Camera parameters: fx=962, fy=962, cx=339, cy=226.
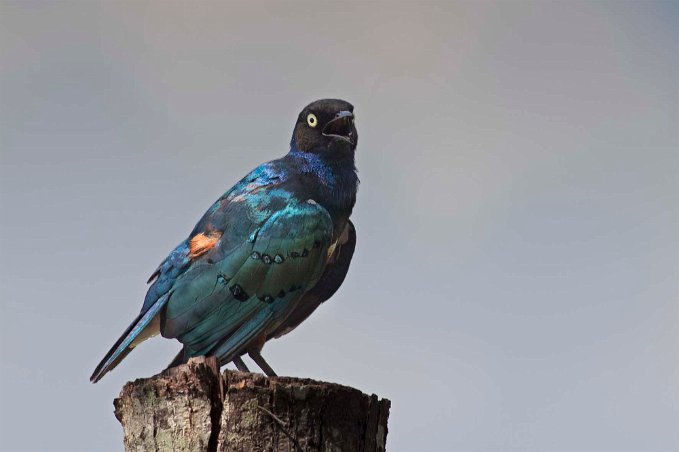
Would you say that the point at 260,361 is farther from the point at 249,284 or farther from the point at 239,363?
the point at 249,284

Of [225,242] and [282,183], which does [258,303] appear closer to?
[225,242]

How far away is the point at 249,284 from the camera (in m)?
8.34

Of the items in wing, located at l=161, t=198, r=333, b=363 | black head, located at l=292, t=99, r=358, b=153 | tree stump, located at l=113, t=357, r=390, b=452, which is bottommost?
tree stump, located at l=113, t=357, r=390, b=452

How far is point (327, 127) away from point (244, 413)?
4.32m

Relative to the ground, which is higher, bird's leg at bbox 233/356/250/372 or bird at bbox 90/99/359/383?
bird at bbox 90/99/359/383

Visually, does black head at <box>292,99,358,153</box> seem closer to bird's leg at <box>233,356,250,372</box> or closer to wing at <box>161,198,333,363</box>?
wing at <box>161,198,333,363</box>

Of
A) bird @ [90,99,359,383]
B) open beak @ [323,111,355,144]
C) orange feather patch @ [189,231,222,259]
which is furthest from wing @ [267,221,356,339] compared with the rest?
orange feather patch @ [189,231,222,259]

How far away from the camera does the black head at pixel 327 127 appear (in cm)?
927

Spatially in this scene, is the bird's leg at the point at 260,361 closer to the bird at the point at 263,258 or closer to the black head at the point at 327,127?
the bird at the point at 263,258

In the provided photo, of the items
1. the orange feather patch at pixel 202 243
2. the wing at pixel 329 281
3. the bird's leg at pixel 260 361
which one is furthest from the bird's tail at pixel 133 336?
the wing at pixel 329 281

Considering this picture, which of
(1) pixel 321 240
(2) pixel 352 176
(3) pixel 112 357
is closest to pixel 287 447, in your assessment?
(3) pixel 112 357

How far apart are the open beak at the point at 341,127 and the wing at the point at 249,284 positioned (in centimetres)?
84

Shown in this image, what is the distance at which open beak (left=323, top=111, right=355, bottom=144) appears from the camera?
9281mm

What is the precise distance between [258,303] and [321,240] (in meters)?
0.85
